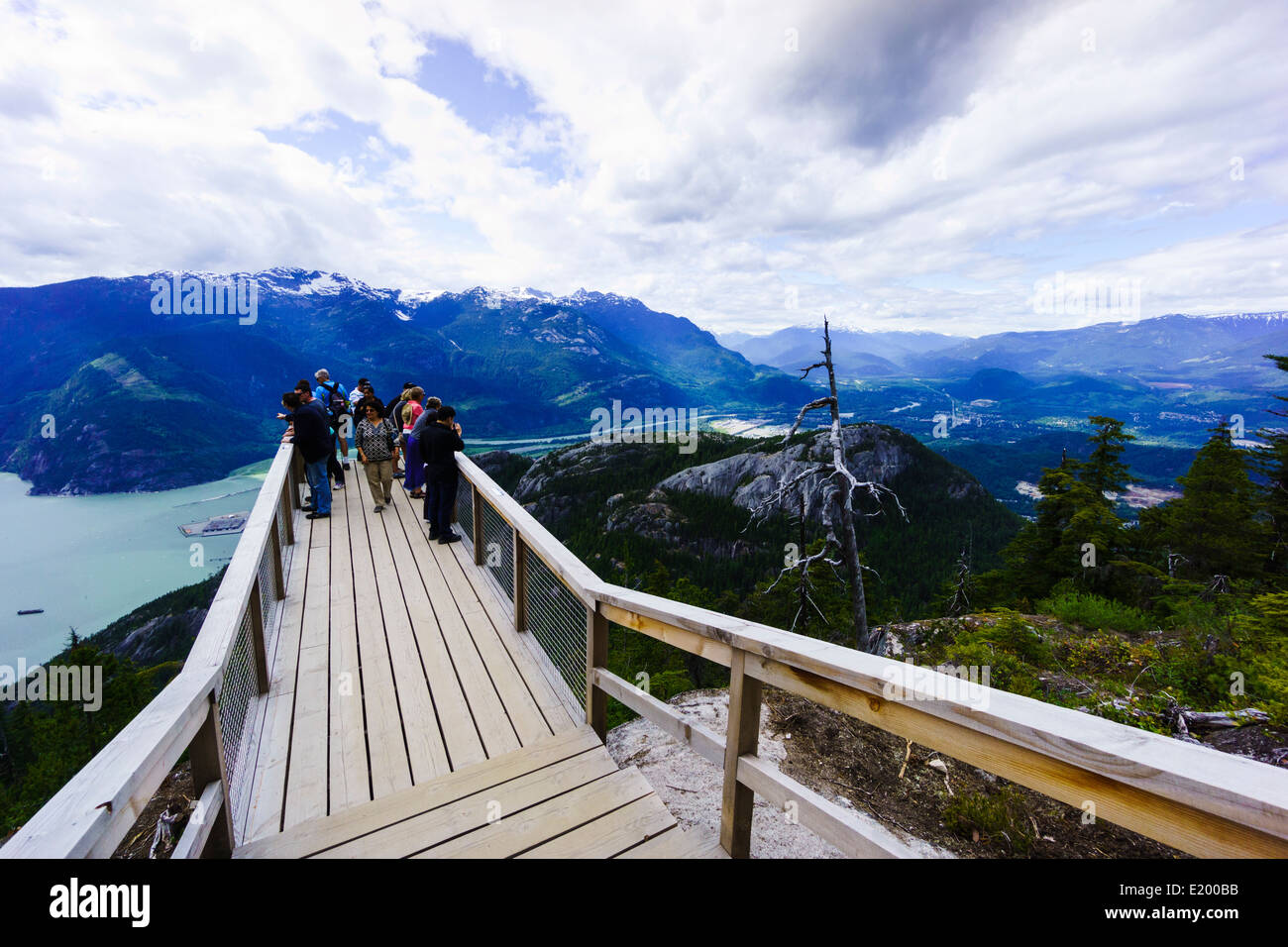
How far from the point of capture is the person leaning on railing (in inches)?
300

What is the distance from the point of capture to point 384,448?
782 cm

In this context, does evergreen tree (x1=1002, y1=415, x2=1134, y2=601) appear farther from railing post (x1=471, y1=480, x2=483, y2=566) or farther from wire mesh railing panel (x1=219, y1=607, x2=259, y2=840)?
wire mesh railing panel (x1=219, y1=607, x2=259, y2=840)

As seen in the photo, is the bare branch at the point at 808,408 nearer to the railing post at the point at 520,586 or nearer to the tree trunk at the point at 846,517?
the tree trunk at the point at 846,517

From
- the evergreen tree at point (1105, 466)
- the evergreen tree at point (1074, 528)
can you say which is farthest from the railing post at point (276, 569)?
the evergreen tree at point (1105, 466)

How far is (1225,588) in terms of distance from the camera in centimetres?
1334

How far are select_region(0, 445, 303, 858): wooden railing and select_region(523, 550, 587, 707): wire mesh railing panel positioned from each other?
187cm

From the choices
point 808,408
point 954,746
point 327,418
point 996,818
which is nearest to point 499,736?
point 954,746

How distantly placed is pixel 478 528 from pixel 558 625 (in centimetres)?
262

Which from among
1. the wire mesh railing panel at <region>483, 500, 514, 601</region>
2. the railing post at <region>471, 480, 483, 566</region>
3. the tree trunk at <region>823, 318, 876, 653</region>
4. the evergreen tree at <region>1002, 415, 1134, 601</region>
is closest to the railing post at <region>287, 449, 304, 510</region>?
the railing post at <region>471, 480, 483, 566</region>

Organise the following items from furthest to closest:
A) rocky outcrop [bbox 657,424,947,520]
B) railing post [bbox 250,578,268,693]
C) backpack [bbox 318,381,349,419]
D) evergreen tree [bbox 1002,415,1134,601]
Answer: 1. rocky outcrop [bbox 657,424,947,520]
2. evergreen tree [bbox 1002,415,1134,601]
3. backpack [bbox 318,381,349,419]
4. railing post [bbox 250,578,268,693]

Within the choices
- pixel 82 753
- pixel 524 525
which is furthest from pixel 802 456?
pixel 82 753

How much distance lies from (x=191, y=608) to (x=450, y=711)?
74.3 m

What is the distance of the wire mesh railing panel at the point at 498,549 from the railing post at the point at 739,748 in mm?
3172

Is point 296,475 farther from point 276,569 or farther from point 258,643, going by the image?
point 258,643
